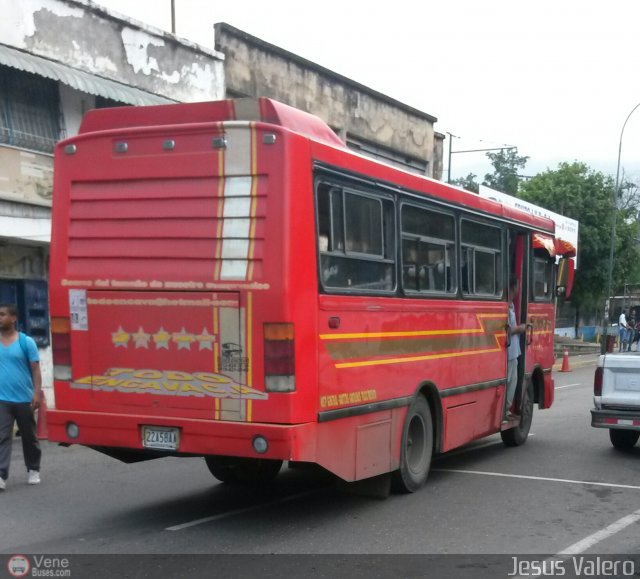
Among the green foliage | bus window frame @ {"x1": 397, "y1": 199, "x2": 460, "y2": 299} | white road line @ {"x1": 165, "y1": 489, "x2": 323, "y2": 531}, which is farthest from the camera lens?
the green foliage

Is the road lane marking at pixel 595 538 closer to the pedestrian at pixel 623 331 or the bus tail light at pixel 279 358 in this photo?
the bus tail light at pixel 279 358

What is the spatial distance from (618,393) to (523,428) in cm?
149

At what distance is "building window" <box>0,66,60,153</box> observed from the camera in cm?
1429

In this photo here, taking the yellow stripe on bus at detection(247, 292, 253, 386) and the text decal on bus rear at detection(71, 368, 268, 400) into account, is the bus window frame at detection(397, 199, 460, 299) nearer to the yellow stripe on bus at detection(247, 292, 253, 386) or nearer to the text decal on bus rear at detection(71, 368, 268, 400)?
the yellow stripe on bus at detection(247, 292, 253, 386)

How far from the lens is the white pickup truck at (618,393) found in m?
10.4

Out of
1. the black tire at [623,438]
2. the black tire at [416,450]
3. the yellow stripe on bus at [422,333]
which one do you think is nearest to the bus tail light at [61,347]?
the yellow stripe on bus at [422,333]

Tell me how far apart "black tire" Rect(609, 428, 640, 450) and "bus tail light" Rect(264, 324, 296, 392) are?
20.9ft

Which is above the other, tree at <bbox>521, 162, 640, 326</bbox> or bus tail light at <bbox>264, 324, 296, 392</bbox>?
tree at <bbox>521, 162, 640, 326</bbox>

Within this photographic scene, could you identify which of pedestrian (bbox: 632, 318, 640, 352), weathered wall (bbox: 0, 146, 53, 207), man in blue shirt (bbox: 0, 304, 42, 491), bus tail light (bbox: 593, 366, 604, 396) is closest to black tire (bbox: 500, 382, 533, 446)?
bus tail light (bbox: 593, 366, 604, 396)

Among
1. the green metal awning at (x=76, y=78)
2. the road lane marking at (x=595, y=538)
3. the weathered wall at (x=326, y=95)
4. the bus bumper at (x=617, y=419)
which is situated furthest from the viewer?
the weathered wall at (x=326, y=95)

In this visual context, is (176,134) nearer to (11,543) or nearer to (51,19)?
(11,543)

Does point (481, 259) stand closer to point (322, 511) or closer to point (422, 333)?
point (422, 333)

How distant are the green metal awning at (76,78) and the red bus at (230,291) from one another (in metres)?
7.40

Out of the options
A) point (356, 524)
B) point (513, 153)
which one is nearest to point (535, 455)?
point (356, 524)
